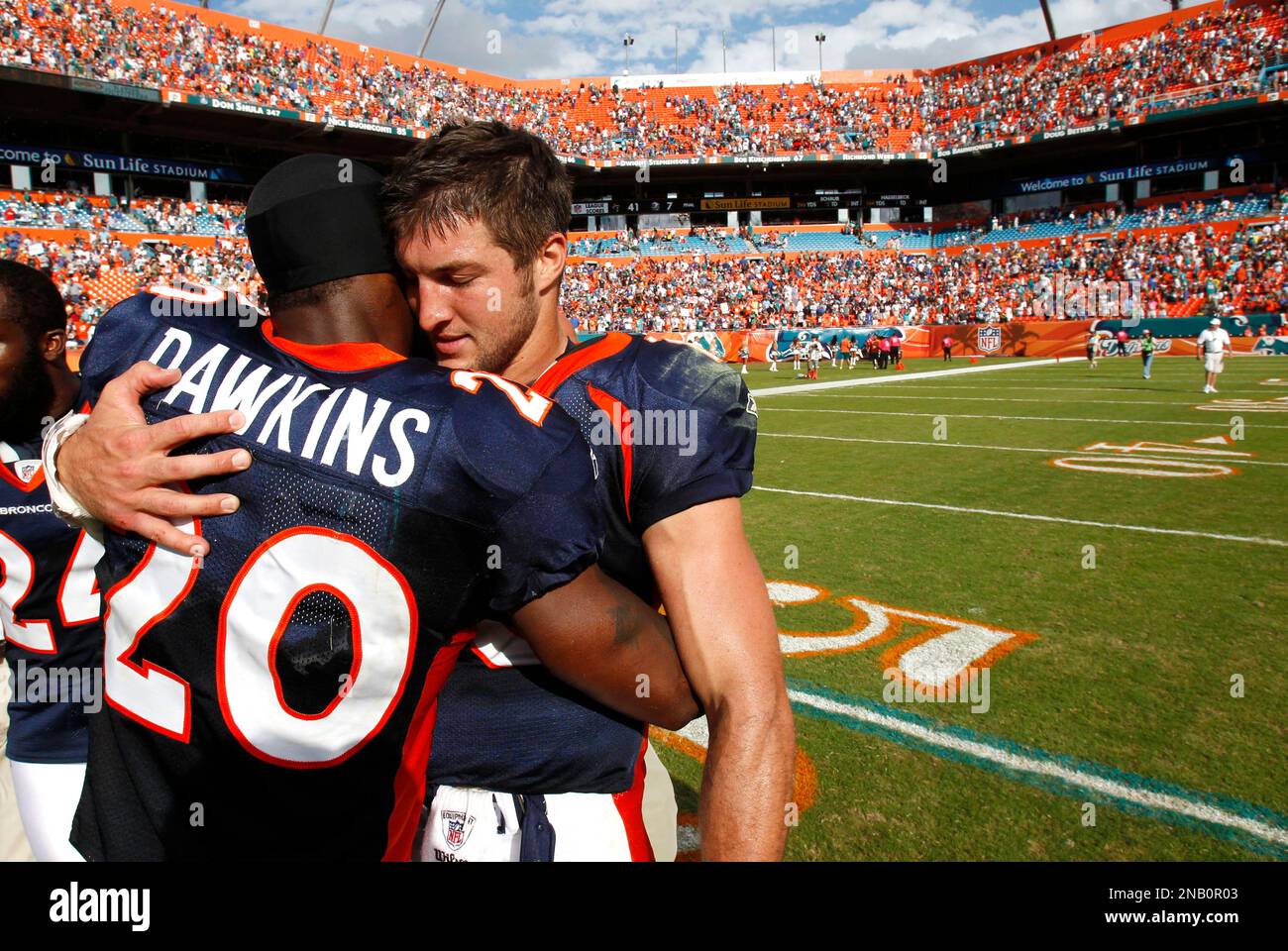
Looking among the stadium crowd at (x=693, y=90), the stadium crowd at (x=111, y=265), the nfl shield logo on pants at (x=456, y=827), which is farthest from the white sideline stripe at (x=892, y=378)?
the stadium crowd at (x=693, y=90)

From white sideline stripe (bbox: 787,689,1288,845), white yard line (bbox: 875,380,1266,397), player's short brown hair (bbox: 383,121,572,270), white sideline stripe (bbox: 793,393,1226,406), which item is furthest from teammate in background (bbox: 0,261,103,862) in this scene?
white yard line (bbox: 875,380,1266,397)

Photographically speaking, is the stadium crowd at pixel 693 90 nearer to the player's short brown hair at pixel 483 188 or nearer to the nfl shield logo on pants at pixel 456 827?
the player's short brown hair at pixel 483 188

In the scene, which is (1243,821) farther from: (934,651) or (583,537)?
(583,537)

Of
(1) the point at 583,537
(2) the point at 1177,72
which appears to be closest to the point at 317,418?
(1) the point at 583,537

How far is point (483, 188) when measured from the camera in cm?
165

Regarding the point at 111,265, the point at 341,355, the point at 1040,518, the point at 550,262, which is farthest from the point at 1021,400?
the point at 111,265

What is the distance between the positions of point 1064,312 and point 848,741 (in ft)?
113

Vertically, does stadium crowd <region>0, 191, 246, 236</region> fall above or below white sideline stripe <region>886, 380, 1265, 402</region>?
above

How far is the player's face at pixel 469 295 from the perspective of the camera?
1638mm

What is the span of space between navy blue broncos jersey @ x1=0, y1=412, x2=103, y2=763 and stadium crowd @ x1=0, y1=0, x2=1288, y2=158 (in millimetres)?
33670

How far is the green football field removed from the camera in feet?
9.93

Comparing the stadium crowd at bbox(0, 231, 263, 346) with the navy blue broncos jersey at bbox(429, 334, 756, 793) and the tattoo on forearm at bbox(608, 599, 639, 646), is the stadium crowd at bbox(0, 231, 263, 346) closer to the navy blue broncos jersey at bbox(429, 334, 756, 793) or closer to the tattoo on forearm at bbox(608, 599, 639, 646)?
the navy blue broncos jersey at bbox(429, 334, 756, 793)

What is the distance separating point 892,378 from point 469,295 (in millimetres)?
23260

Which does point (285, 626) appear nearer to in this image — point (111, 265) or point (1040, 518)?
point (1040, 518)
